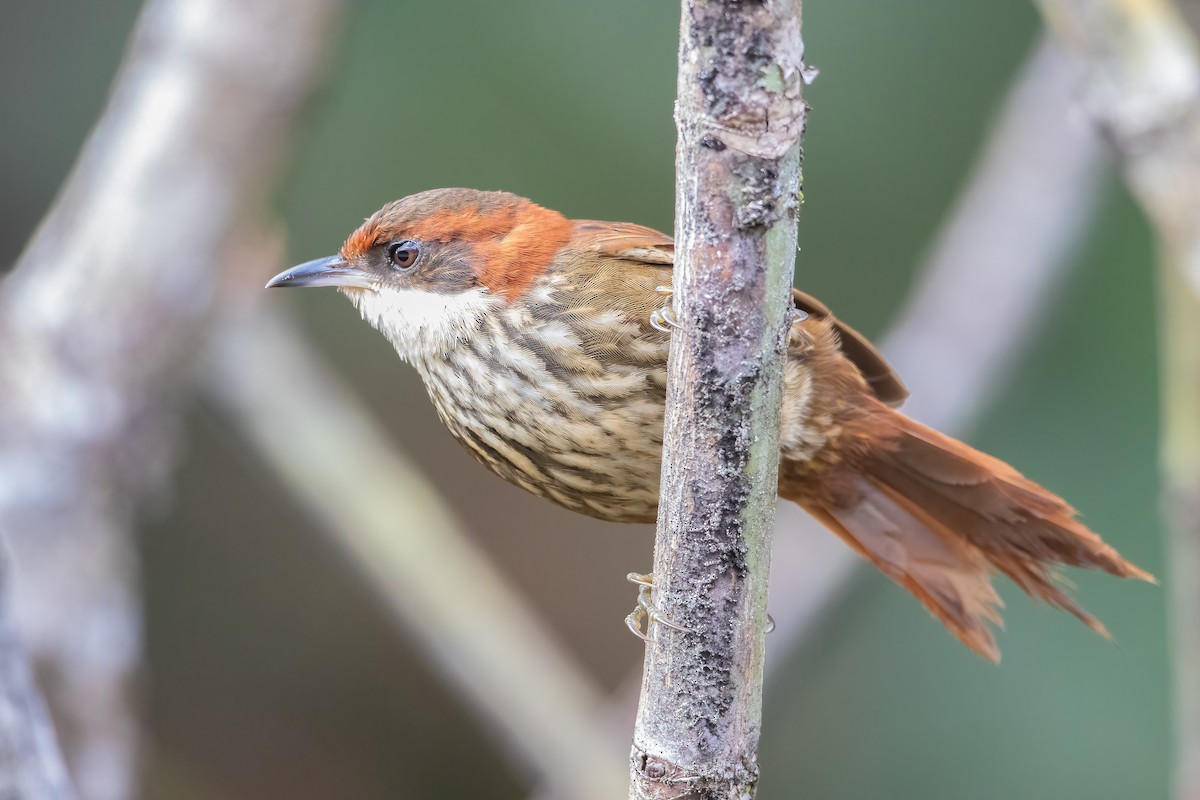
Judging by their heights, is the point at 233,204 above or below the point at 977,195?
below

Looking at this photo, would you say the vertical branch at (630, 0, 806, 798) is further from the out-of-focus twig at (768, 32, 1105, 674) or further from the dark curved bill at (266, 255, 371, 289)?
the out-of-focus twig at (768, 32, 1105, 674)

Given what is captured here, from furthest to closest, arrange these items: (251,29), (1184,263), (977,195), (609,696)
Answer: (609,696)
(977,195)
(251,29)
(1184,263)

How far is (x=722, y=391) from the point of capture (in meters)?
1.84

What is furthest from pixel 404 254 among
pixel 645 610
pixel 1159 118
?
pixel 1159 118

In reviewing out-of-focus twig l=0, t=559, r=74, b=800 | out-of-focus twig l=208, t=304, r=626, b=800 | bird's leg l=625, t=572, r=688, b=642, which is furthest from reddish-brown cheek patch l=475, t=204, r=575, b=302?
out-of-focus twig l=208, t=304, r=626, b=800

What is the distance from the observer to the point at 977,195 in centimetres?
471

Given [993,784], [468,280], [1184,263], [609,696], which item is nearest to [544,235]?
[468,280]

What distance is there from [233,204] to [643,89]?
5.35ft

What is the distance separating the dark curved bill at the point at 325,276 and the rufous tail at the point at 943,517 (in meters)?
1.06

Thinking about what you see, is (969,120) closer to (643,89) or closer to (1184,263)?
(643,89)

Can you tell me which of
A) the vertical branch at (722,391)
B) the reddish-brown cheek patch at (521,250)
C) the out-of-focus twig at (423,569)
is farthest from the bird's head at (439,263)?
the out-of-focus twig at (423,569)

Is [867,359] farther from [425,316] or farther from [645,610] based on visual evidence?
[425,316]

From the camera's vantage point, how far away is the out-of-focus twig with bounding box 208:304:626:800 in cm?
427

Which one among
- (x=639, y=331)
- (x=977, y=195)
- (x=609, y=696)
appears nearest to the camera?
(x=639, y=331)
